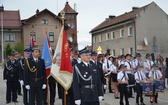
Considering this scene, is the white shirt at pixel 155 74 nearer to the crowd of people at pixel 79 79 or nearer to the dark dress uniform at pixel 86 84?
the crowd of people at pixel 79 79

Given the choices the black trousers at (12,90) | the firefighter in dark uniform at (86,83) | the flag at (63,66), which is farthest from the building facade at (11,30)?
the firefighter in dark uniform at (86,83)

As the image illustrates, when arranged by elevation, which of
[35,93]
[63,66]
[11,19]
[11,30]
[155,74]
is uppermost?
[11,19]

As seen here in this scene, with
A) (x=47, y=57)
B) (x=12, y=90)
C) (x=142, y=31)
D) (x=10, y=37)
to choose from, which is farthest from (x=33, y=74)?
(x=10, y=37)

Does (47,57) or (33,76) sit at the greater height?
(47,57)

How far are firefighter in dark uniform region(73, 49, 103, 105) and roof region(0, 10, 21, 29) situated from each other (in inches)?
1787

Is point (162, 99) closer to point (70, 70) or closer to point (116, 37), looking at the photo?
point (70, 70)

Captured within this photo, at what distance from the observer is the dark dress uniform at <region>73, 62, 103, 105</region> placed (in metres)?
6.18

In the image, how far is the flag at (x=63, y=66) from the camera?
911 centimetres

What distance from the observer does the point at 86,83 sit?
6227mm

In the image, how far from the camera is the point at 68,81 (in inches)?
357

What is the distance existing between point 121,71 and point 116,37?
33.6 meters

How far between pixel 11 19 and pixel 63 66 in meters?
45.1

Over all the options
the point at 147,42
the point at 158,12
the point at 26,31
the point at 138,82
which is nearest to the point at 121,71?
the point at 138,82

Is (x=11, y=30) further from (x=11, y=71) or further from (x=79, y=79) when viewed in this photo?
(x=79, y=79)
